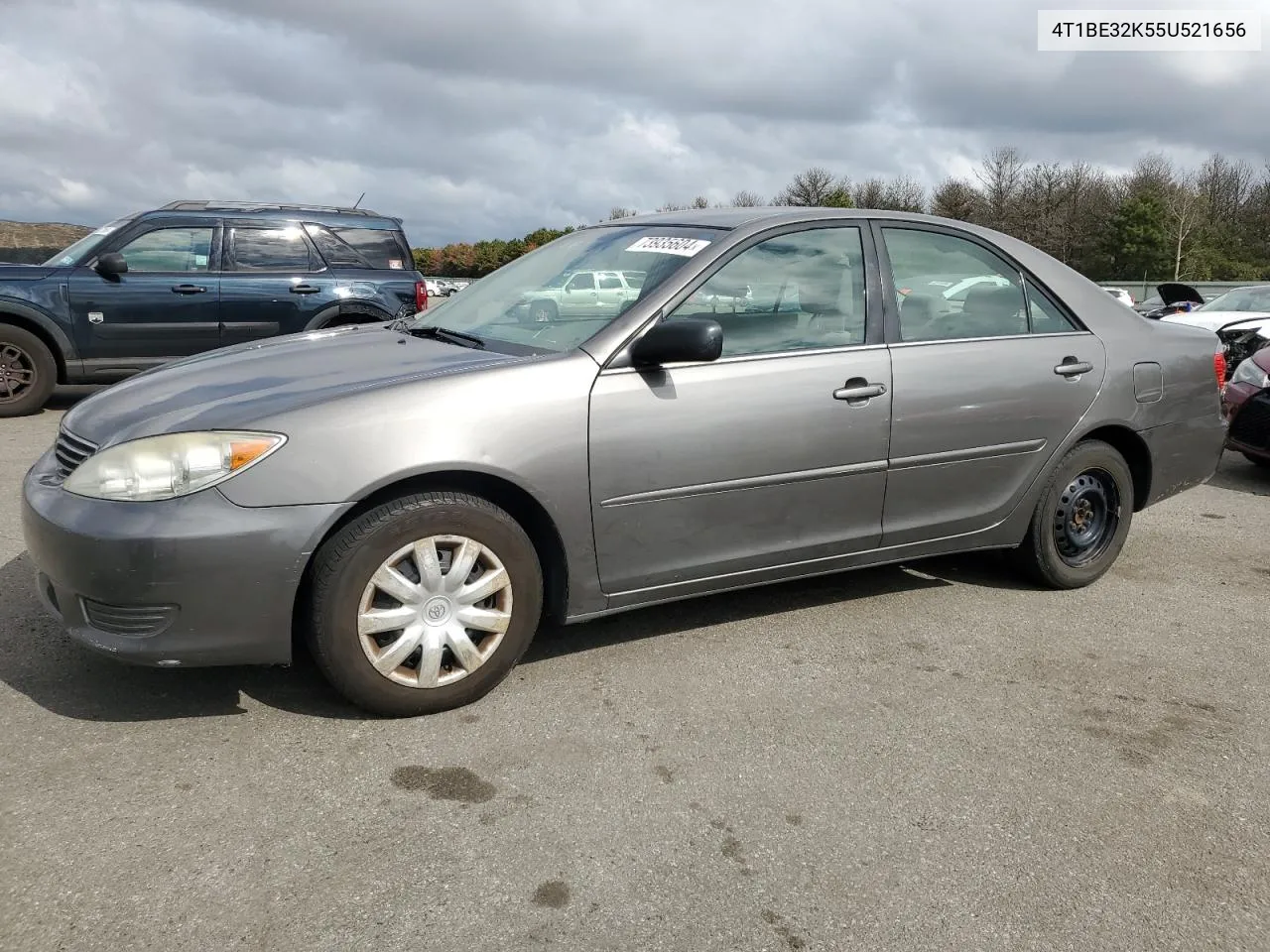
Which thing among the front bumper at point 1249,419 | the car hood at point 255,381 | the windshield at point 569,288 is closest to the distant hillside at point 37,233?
the windshield at point 569,288

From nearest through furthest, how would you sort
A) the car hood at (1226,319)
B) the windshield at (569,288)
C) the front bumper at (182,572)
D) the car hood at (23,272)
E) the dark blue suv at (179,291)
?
the front bumper at (182,572) < the windshield at (569,288) < the car hood at (23,272) < the dark blue suv at (179,291) < the car hood at (1226,319)

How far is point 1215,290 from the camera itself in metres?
37.0

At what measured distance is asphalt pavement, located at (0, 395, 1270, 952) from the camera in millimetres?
2316

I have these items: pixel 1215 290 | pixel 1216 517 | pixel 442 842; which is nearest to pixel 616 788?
pixel 442 842

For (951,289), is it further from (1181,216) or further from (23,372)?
(1181,216)

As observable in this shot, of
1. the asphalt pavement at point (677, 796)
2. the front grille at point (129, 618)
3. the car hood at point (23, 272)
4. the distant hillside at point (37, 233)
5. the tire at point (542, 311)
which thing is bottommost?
the asphalt pavement at point (677, 796)

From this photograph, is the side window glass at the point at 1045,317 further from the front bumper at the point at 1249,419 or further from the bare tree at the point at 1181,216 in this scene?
the bare tree at the point at 1181,216

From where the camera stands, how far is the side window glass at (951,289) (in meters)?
4.11

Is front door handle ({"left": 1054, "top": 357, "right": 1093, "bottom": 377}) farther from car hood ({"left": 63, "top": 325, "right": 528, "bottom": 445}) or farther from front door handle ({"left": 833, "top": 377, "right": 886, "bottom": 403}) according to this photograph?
car hood ({"left": 63, "top": 325, "right": 528, "bottom": 445})

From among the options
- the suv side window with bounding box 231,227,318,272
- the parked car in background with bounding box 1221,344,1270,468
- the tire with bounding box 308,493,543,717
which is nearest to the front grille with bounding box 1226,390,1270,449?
the parked car in background with bounding box 1221,344,1270,468

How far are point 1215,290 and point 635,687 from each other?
131ft

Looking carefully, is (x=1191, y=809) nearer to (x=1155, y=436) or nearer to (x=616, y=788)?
(x=616, y=788)

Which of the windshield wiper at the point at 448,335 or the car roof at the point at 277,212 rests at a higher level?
the car roof at the point at 277,212

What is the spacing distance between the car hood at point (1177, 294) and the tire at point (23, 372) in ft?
51.1
